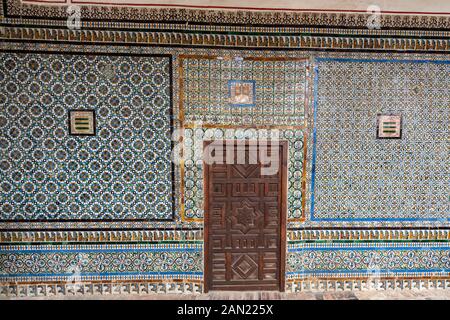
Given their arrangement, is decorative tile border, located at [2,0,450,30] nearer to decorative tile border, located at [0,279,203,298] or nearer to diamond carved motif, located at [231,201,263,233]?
diamond carved motif, located at [231,201,263,233]

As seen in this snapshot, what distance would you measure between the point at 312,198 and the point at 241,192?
0.75 meters

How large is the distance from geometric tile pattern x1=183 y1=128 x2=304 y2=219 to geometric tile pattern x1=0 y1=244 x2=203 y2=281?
477 millimetres

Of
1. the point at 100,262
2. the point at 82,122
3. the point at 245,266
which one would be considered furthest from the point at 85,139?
the point at 245,266

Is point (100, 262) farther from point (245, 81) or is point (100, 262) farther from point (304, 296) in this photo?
point (245, 81)

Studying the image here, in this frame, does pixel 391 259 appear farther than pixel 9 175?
Yes

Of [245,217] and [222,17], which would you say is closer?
[222,17]

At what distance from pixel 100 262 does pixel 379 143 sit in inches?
124

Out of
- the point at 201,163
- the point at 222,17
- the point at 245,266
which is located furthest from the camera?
the point at 245,266

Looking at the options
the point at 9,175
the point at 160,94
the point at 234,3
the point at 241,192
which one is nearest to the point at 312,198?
the point at 241,192

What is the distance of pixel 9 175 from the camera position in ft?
10.4

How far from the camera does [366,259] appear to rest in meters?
3.36

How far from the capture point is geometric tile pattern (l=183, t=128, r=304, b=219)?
320cm

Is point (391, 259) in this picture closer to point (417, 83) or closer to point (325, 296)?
point (325, 296)

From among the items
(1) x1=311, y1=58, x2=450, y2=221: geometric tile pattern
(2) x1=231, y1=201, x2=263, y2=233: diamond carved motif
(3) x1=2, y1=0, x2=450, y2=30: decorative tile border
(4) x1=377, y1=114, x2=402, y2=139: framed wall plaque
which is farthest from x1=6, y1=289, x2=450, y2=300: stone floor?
(3) x1=2, y1=0, x2=450, y2=30: decorative tile border
